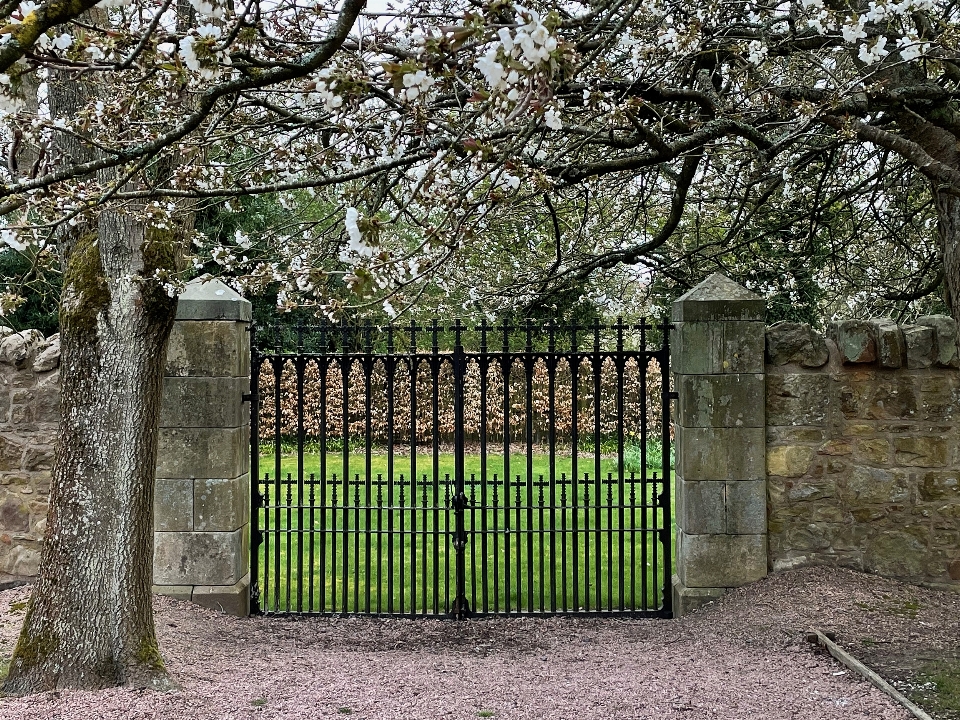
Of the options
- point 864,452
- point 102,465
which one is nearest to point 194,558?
point 102,465

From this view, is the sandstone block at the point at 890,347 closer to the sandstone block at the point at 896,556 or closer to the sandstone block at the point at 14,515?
the sandstone block at the point at 896,556

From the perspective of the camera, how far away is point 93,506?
175 inches

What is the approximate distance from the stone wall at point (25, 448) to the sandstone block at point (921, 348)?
5.83 metres

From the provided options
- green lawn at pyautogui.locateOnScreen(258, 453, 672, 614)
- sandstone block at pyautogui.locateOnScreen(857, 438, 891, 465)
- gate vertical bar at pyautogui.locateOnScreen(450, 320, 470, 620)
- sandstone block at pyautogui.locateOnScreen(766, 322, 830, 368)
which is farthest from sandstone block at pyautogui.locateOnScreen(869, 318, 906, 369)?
gate vertical bar at pyautogui.locateOnScreen(450, 320, 470, 620)

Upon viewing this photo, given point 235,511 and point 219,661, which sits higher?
point 235,511

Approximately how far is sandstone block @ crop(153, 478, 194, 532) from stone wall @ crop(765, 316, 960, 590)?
13.0 ft

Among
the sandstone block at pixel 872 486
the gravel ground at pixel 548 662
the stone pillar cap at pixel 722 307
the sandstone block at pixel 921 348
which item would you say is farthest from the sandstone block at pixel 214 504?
the sandstone block at pixel 921 348

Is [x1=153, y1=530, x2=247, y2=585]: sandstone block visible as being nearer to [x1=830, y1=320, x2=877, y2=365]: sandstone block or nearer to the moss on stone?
the moss on stone

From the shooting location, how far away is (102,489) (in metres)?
4.47

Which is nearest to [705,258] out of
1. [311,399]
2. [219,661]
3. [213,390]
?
[213,390]

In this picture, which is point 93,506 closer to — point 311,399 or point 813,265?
point 813,265

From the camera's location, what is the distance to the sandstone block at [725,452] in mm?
5875

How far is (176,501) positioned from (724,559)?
3738 mm

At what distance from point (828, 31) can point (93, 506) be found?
496 cm
